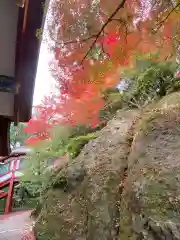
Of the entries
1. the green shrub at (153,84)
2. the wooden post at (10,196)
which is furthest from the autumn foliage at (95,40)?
the wooden post at (10,196)

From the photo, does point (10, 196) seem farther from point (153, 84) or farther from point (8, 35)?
point (8, 35)

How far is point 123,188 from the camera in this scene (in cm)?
430

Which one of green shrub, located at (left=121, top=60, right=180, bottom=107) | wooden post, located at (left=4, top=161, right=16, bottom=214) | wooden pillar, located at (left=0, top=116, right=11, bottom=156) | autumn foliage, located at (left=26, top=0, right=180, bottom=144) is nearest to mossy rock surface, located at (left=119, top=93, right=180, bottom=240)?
autumn foliage, located at (left=26, top=0, right=180, bottom=144)

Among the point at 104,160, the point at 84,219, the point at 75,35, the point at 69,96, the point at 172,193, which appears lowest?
the point at 84,219

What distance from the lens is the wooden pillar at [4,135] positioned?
4838mm

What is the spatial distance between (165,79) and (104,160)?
3087 mm

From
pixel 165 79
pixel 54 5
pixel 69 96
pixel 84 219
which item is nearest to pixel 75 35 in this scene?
pixel 54 5

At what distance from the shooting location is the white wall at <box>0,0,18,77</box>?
2943mm

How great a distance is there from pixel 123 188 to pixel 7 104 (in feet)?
6.99

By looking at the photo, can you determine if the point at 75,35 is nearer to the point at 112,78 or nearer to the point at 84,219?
the point at 84,219

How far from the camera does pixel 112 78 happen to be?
798 centimetres

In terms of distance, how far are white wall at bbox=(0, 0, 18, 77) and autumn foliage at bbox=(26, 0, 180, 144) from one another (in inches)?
24.4

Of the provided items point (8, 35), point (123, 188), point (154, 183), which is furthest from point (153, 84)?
point (8, 35)

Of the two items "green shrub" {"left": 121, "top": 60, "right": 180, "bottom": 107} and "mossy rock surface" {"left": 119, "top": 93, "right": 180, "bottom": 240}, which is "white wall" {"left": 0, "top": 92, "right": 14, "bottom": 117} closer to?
"mossy rock surface" {"left": 119, "top": 93, "right": 180, "bottom": 240}
